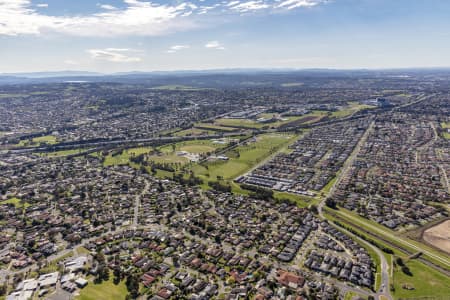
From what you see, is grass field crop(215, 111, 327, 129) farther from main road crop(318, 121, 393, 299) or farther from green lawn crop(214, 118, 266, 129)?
main road crop(318, 121, 393, 299)

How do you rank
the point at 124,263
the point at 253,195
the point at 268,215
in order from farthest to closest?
the point at 253,195 < the point at 268,215 < the point at 124,263

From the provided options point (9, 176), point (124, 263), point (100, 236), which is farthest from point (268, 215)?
point (9, 176)

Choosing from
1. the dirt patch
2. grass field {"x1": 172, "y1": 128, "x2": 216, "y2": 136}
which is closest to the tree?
the dirt patch

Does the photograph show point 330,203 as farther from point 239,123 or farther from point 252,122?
point 252,122

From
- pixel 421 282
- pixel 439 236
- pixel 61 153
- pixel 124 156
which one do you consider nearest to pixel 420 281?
pixel 421 282

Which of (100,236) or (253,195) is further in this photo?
(253,195)

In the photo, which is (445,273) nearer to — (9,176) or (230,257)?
(230,257)

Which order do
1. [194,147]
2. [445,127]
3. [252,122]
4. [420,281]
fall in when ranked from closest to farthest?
[420,281] → [194,147] → [445,127] → [252,122]

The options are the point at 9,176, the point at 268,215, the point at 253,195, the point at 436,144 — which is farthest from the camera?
the point at 436,144
